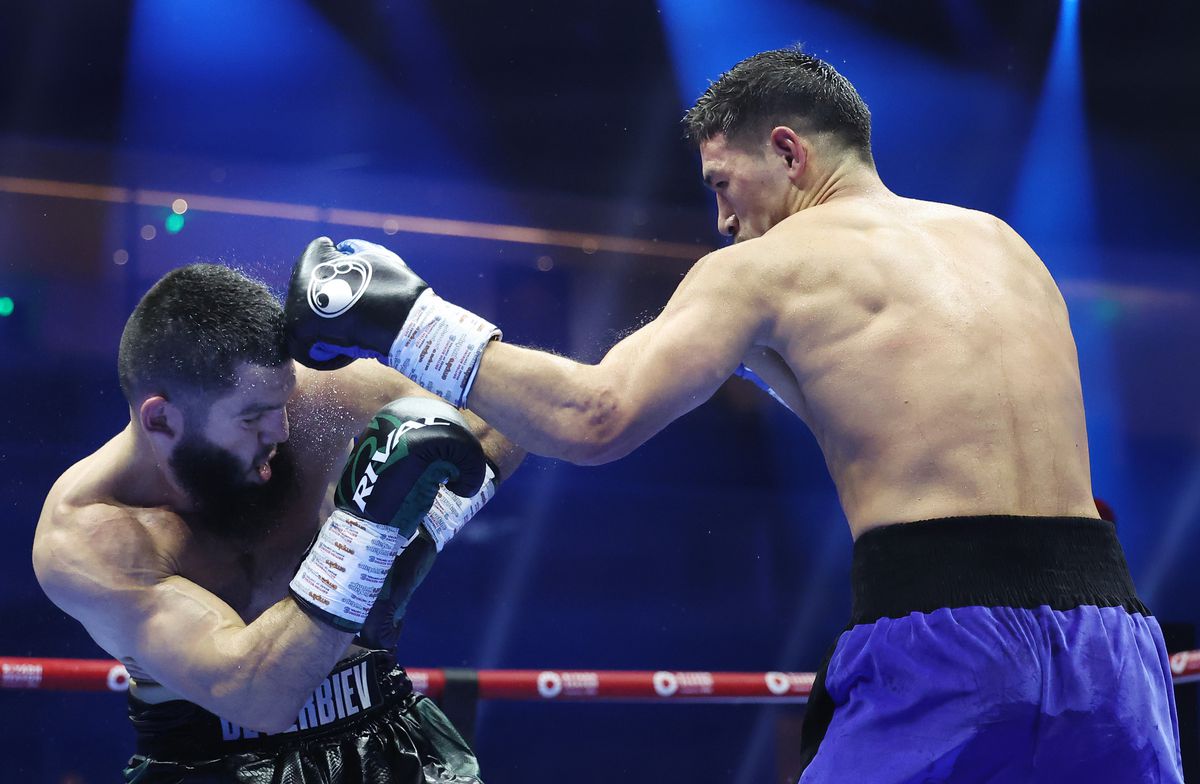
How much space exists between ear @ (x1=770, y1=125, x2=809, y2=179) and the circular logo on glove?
0.70 m

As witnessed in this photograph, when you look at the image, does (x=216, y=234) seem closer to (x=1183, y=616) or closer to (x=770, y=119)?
(x=770, y=119)

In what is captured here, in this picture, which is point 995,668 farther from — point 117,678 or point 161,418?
point 117,678

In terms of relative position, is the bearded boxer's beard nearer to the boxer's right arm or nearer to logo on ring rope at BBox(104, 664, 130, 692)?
the boxer's right arm

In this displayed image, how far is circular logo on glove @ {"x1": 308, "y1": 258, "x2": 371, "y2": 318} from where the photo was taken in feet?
5.08

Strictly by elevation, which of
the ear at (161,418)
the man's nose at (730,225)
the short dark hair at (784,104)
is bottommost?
the ear at (161,418)

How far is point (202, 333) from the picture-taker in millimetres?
1768

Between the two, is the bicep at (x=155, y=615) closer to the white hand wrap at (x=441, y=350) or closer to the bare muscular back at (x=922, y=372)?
the white hand wrap at (x=441, y=350)

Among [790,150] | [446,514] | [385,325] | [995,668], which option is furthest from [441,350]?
[995,668]

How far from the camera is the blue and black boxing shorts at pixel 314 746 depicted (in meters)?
1.79

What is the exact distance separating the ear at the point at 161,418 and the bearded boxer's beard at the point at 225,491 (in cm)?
2

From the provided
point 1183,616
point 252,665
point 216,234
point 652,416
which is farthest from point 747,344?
point 1183,616

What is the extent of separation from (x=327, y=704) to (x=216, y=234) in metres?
3.18

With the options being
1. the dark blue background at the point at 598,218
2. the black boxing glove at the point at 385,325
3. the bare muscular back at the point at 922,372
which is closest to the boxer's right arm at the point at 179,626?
the black boxing glove at the point at 385,325

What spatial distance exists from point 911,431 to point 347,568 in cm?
83
